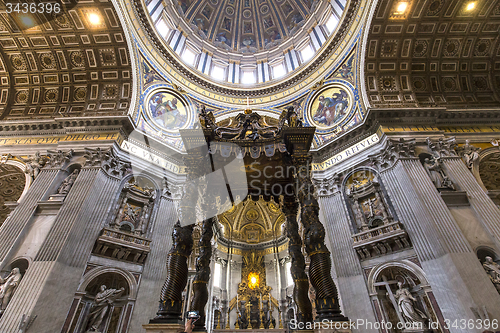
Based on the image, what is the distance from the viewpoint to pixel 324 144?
41.1 feet

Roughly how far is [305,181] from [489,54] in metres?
13.6

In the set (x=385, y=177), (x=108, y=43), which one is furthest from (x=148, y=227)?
(x=385, y=177)

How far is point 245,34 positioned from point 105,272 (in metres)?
20.6

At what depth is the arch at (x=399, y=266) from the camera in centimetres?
779

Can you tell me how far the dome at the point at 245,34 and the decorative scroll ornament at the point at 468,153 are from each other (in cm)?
914

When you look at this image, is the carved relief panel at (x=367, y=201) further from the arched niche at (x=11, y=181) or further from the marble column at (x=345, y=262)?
the arched niche at (x=11, y=181)

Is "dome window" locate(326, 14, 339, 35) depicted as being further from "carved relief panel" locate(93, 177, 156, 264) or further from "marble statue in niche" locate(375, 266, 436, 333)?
"carved relief panel" locate(93, 177, 156, 264)

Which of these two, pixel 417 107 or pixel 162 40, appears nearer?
pixel 417 107

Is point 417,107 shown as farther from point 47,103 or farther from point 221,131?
point 47,103

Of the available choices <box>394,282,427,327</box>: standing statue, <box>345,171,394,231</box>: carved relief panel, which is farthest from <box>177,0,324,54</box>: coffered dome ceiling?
<box>394,282,427,327</box>: standing statue

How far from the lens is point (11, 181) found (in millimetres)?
10719

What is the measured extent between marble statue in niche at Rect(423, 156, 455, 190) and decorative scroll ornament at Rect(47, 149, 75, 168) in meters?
14.9

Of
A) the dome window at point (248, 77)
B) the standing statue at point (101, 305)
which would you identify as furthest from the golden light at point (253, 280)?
the dome window at point (248, 77)

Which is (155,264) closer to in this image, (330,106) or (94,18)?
(94,18)
